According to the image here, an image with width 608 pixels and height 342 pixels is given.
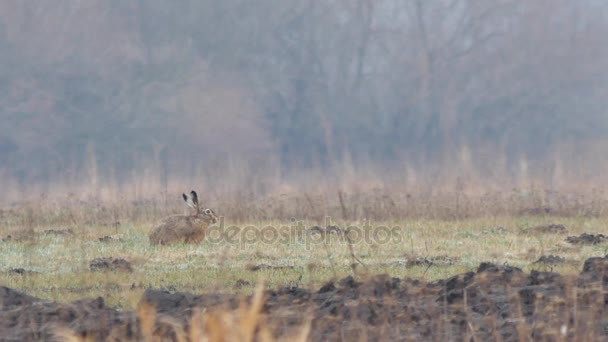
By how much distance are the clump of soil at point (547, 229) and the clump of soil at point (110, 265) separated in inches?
271

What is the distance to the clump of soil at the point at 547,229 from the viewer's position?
1866 cm

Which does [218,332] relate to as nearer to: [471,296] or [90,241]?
[471,296]

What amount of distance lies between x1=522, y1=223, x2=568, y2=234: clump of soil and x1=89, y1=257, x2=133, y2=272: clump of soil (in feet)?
22.6

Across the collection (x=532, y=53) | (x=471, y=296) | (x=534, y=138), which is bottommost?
(x=471, y=296)

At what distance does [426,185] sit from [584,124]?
37.2 m

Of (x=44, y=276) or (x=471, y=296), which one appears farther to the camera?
(x=44, y=276)

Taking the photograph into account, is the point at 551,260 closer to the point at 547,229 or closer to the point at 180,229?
the point at 547,229

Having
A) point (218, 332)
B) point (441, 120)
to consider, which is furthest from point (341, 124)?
point (218, 332)

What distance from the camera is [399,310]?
8.59m

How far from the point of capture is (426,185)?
3008 cm

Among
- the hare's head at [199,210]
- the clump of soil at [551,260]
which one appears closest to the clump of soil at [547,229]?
the clump of soil at [551,260]

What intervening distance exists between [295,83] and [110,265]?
56672mm

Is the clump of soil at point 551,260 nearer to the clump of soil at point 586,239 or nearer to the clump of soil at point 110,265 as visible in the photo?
the clump of soil at point 586,239

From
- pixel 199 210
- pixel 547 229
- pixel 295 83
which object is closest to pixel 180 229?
pixel 199 210
